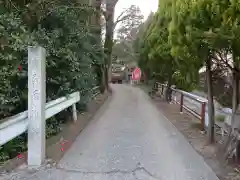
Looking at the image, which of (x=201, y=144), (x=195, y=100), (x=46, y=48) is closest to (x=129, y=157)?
(x=201, y=144)

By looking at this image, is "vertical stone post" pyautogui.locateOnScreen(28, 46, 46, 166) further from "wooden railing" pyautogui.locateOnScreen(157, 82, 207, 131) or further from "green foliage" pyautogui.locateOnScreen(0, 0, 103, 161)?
"wooden railing" pyautogui.locateOnScreen(157, 82, 207, 131)

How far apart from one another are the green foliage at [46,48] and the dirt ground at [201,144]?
3398 mm

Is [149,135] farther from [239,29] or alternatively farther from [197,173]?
[239,29]

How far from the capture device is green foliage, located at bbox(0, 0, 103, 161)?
287 inches

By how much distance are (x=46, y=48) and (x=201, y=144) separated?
4348mm

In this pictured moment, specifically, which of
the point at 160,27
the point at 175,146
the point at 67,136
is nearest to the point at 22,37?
the point at 67,136

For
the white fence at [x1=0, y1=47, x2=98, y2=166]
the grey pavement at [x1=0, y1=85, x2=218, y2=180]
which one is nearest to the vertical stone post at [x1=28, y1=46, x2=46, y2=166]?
the white fence at [x1=0, y1=47, x2=98, y2=166]

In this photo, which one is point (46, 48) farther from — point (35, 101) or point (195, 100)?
point (195, 100)

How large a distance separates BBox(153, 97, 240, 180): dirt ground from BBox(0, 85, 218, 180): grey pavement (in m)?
0.15

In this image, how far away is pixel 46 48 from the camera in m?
8.72

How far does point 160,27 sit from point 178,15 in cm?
890

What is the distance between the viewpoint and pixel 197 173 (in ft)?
20.0

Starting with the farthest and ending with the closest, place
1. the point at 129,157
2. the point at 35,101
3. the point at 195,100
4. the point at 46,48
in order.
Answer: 1. the point at 195,100
2. the point at 46,48
3. the point at 129,157
4. the point at 35,101

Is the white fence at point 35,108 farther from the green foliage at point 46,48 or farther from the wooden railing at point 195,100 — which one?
the wooden railing at point 195,100
